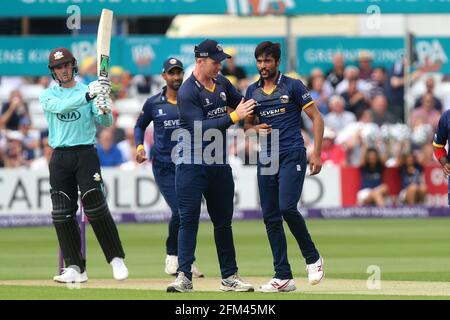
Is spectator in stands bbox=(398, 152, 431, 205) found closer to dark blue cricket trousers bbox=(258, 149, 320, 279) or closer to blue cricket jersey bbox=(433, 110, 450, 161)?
blue cricket jersey bbox=(433, 110, 450, 161)

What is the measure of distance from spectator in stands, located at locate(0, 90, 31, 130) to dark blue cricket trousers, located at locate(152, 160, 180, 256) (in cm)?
1068

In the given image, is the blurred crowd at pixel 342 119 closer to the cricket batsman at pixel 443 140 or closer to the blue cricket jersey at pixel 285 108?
the cricket batsman at pixel 443 140

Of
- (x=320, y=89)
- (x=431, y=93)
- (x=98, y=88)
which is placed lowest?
(x=98, y=88)

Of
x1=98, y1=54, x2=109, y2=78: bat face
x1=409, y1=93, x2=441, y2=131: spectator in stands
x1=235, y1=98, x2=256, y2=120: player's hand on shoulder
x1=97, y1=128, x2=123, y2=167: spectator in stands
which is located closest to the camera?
x1=235, y1=98, x2=256, y2=120: player's hand on shoulder

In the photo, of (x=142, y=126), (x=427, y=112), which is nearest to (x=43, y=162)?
(x=427, y=112)

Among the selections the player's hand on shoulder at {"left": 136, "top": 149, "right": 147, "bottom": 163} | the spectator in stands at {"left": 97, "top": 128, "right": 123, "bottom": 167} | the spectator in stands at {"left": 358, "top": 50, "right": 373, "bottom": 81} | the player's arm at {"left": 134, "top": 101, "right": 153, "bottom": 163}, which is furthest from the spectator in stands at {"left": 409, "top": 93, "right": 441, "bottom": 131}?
the player's hand on shoulder at {"left": 136, "top": 149, "right": 147, "bottom": 163}

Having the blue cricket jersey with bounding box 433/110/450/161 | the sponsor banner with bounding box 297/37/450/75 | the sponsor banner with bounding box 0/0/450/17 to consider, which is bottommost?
the blue cricket jersey with bounding box 433/110/450/161

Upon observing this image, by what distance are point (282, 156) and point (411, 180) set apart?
39.1ft

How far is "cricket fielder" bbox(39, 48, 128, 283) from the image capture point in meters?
12.2

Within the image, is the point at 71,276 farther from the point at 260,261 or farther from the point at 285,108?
the point at 260,261

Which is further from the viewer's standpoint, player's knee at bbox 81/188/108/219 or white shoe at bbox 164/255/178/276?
white shoe at bbox 164/255/178/276

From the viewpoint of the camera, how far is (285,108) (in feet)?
38.6

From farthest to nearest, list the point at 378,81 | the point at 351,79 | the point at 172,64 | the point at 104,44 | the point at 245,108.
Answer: the point at 378,81
the point at 351,79
the point at 172,64
the point at 104,44
the point at 245,108
